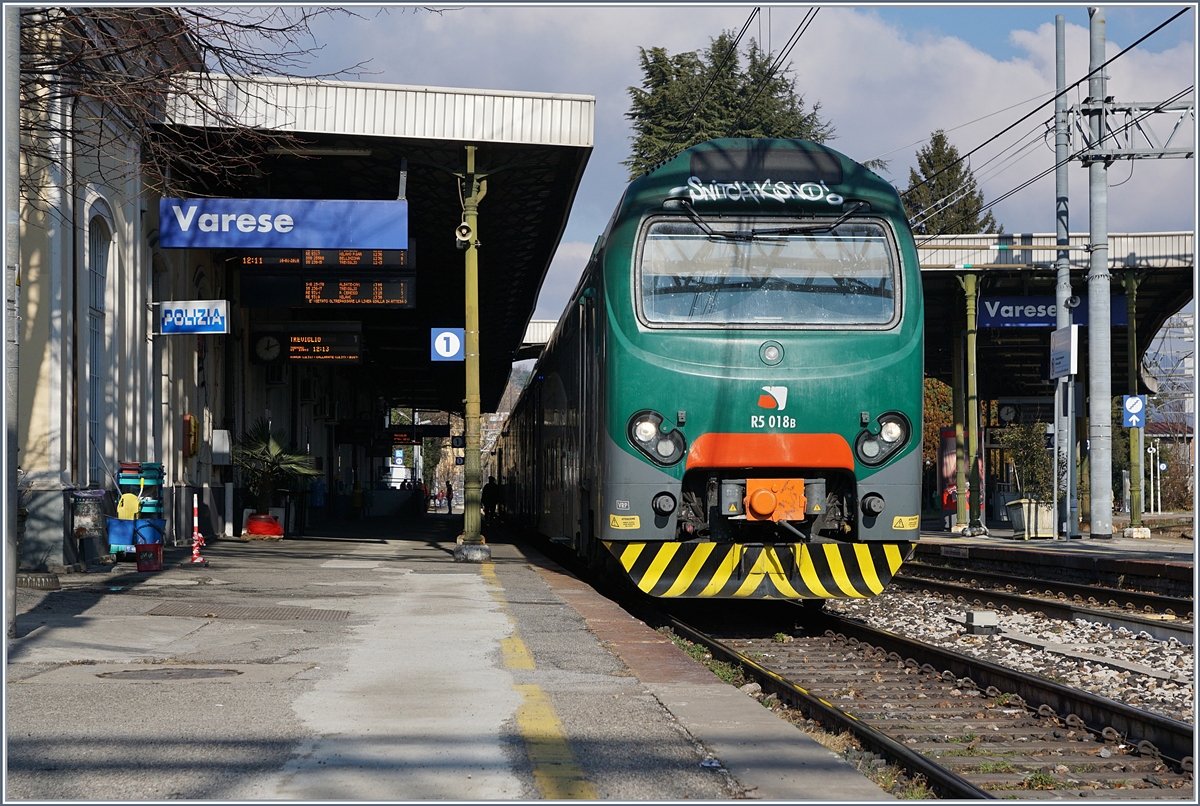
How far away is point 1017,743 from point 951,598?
8346 millimetres

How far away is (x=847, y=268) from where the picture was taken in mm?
9906

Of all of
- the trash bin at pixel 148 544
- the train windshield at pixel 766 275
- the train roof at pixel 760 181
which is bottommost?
the trash bin at pixel 148 544

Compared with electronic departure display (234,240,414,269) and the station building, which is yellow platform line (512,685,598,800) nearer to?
the station building

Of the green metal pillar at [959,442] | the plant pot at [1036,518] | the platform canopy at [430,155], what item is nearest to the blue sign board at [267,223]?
the platform canopy at [430,155]

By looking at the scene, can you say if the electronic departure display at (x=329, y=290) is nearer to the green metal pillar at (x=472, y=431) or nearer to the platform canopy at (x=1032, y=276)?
the green metal pillar at (x=472, y=431)

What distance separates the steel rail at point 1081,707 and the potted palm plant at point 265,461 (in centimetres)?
1693

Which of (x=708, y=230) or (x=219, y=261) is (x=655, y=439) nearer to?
(x=708, y=230)

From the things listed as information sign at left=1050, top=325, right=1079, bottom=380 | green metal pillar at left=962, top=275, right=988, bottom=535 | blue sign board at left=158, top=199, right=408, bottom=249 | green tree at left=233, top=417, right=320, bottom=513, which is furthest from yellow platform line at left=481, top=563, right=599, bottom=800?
green metal pillar at left=962, top=275, right=988, bottom=535

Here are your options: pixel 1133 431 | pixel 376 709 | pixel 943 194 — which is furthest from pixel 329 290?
pixel 943 194

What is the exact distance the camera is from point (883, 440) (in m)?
9.71

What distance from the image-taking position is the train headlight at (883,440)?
9.67 meters

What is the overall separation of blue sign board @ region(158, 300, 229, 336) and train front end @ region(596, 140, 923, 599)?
9644 mm

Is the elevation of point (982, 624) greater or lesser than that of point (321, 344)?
lesser

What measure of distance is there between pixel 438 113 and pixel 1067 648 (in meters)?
12.4
